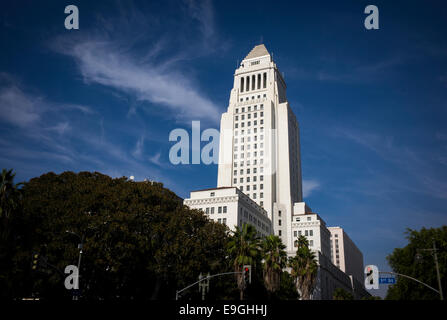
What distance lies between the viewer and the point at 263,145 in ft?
362

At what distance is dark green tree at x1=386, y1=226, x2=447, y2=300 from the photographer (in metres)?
46.1

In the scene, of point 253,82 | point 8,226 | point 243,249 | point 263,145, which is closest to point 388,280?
point 243,249

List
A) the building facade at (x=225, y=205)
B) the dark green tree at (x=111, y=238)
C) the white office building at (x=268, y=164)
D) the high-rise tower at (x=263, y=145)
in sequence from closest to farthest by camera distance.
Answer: the dark green tree at (x=111, y=238) → the building facade at (x=225, y=205) → the white office building at (x=268, y=164) → the high-rise tower at (x=263, y=145)

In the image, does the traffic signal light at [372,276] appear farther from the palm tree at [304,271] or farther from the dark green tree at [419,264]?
the palm tree at [304,271]

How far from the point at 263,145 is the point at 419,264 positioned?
66.0 metres

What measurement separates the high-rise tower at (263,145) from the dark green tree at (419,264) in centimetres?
5325

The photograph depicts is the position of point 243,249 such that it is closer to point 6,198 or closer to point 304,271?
point 304,271

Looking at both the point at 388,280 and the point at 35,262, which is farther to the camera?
the point at 388,280

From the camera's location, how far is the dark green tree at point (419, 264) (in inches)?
1816

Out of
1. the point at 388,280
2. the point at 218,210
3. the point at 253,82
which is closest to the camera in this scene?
the point at 388,280

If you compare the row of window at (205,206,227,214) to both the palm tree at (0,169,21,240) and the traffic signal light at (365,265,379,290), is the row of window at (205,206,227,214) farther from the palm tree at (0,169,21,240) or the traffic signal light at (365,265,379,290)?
the traffic signal light at (365,265,379,290)

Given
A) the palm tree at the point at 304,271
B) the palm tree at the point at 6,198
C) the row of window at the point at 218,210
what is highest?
the row of window at the point at 218,210

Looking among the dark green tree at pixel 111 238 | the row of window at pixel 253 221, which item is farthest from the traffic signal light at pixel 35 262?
the row of window at pixel 253 221

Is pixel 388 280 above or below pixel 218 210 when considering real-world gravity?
below
